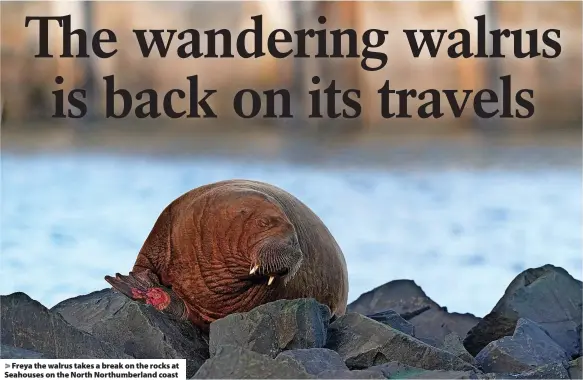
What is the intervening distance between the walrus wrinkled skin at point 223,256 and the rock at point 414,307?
1591 mm

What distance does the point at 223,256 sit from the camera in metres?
6.73

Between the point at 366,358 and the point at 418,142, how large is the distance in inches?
109

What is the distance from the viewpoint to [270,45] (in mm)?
7176

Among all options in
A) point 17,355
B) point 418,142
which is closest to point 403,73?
point 418,142

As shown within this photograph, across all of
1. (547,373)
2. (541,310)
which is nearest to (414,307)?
(541,310)

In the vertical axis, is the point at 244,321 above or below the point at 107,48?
below

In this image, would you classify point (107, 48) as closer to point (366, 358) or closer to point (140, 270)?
point (140, 270)

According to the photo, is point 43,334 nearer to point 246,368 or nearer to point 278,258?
point 246,368

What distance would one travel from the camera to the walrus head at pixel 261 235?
20.2 ft

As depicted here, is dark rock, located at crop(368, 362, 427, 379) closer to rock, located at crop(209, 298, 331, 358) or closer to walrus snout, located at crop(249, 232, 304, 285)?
rock, located at crop(209, 298, 331, 358)

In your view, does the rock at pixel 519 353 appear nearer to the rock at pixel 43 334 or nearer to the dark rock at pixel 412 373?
the dark rock at pixel 412 373

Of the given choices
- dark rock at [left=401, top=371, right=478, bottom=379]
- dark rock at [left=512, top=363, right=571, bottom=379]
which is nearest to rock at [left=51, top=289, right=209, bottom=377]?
dark rock at [left=401, top=371, right=478, bottom=379]

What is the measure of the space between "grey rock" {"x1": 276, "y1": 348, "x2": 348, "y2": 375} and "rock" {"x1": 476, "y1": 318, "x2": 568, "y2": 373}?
4.16 feet

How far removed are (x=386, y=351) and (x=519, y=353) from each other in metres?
1.00
